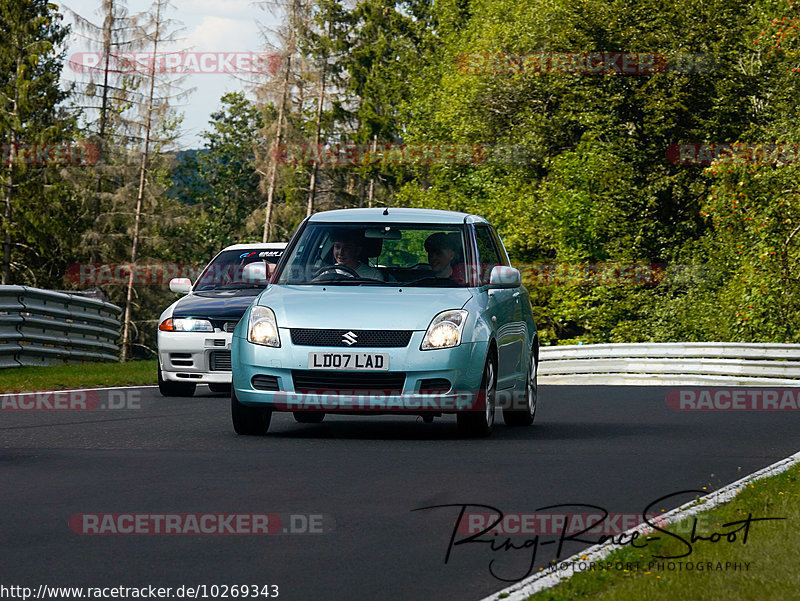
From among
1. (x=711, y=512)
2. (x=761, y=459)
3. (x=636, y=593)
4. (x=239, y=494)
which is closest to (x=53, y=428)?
(x=239, y=494)

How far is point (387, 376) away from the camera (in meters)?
11.2

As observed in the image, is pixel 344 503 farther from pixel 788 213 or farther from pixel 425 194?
pixel 425 194

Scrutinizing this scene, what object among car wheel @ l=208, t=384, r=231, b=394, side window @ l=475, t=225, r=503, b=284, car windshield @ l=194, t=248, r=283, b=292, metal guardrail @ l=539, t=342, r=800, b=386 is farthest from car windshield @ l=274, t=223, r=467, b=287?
metal guardrail @ l=539, t=342, r=800, b=386

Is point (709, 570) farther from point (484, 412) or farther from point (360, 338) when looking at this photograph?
point (484, 412)

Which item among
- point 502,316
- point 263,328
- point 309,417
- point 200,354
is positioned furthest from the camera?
point 200,354

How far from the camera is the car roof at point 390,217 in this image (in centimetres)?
1267

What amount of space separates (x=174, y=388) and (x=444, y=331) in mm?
6723

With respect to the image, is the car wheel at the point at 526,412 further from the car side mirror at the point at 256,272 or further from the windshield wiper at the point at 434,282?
the car side mirror at the point at 256,272

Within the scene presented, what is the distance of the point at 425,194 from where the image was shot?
55594 mm

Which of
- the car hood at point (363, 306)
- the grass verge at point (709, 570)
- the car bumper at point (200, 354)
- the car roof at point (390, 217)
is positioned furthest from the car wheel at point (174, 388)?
the grass verge at point (709, 570)

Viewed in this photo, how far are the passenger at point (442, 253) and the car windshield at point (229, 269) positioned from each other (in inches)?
233

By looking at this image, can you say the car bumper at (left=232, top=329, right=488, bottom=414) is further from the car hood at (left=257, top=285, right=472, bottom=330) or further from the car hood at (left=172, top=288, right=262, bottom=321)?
the car hood at (left=172, top=288, right=262, bottom=321)

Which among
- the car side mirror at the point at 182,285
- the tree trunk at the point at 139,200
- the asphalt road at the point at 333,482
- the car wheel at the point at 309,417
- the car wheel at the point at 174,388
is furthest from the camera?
the tree trunk at the point at 139,200

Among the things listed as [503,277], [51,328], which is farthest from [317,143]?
[503,277]
